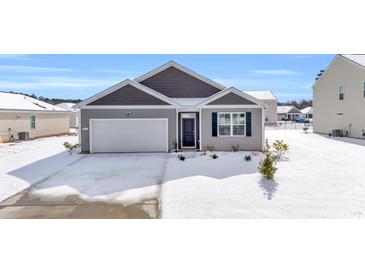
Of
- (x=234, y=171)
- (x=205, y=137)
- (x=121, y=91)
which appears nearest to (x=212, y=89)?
(x=205, y=137)

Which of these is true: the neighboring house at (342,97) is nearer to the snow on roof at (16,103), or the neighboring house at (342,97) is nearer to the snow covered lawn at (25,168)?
the snow covered lawn at (25,168)

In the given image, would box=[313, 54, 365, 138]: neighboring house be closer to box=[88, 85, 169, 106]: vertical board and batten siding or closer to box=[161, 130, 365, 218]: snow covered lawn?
box=[161, 130, 365, 218]: snow covered lawn

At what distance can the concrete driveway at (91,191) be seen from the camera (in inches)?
267

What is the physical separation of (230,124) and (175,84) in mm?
→ 5009

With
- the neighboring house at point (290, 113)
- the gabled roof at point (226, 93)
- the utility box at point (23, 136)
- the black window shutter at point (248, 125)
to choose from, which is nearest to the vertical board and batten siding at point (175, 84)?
the gabled roof at point (226, 93)

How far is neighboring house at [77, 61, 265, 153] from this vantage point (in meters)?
16.1

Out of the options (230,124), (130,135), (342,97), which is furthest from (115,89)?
(342,97)

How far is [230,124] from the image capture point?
53.8 ft

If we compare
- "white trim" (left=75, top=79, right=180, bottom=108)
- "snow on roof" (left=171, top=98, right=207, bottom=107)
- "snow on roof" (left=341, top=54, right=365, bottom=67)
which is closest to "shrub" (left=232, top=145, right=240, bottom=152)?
"snow on roof" (left=171, top=98, right=207, bottom=107)

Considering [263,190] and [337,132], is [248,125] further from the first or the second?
[337,132]

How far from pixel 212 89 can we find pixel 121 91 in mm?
6259

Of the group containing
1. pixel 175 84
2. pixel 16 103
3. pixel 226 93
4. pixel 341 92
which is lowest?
pixel 226 93

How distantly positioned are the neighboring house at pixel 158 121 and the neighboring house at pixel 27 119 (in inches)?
433
